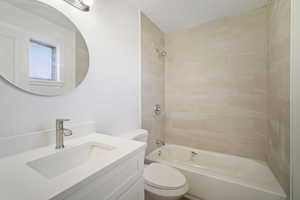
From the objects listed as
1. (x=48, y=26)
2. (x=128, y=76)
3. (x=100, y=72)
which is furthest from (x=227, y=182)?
(x=48, y=26)

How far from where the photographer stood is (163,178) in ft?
4.30

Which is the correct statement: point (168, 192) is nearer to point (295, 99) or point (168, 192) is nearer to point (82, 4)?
point (295, 99)

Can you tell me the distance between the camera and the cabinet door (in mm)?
737

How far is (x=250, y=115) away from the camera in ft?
5.84

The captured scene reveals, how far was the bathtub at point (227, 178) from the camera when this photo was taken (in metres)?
1.23

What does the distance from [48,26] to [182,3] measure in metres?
1.52

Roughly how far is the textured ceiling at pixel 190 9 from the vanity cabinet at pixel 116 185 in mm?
1812

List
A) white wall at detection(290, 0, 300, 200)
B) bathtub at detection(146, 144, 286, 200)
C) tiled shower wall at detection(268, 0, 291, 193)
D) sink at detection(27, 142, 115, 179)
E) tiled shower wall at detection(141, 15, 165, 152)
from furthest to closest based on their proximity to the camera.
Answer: tiled shower wall at detection(141, 15, 165, 152) < bathtub at detection(146, 144, 286, 200) < tiled shower wall at detection(268, 0, 291, 193) < white wall at detection(290, 0, 300, 200) < sink at detection(27, 142, 115, 179)

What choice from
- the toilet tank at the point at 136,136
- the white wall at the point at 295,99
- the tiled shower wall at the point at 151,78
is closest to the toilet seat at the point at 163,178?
the toilet tank at the point at 136,136

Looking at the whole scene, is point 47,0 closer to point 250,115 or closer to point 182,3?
point 182,3

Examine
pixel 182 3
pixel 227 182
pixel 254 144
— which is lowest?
pixel 227 182

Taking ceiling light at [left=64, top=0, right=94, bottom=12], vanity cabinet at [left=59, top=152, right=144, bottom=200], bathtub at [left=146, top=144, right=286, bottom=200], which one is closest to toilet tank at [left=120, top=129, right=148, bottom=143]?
bathtub at [left=146, top=144, right=286, bottom=200]

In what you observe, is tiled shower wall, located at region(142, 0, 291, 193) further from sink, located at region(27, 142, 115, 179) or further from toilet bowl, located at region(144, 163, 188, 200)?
sink, located at region(27, 142, 115, 179)

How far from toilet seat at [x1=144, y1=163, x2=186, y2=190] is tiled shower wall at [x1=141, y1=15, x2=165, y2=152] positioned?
528 millimetres
